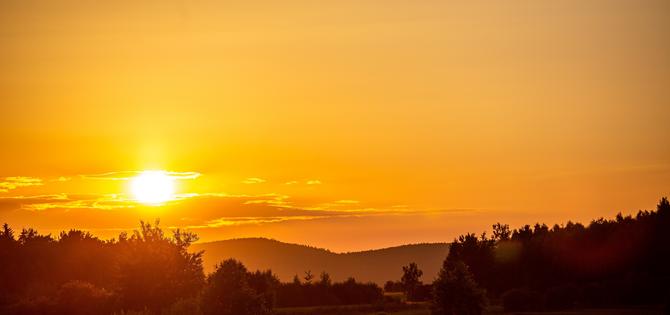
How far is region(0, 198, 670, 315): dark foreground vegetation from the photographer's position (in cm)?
6862

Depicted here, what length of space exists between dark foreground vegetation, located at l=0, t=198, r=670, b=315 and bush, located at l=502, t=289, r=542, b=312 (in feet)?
0.46

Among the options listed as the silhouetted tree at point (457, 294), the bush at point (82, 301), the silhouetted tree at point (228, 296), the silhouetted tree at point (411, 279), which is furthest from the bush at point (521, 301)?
the bush at point (82, 301)

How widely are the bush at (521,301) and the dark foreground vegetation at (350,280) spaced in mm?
139

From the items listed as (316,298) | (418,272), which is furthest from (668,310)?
(418,272)

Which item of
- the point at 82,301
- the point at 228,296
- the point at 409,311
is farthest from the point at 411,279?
the point at 228,296

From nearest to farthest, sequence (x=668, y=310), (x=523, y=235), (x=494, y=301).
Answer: (x=668, y=310)
(x=494, y=301)
(x=523, y=235)

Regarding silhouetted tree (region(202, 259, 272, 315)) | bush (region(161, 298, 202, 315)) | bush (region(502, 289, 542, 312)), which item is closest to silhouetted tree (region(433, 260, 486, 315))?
silhouetted tree (region(202, 259, 272, 315))

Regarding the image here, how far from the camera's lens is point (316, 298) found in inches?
4702

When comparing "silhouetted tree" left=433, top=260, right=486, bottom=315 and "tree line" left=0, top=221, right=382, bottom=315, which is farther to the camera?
"silhouetted tree" left=433, top=260, right=486, bottom=315

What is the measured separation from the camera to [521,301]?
89.2 meters

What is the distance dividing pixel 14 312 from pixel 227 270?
22.7m

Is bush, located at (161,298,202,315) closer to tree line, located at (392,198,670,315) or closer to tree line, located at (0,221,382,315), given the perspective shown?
tree line, located at (0,221,382,315)

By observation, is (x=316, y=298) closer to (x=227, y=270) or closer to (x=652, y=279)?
(x=652, y=279)

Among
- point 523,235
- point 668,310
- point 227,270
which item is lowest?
point 668,310
